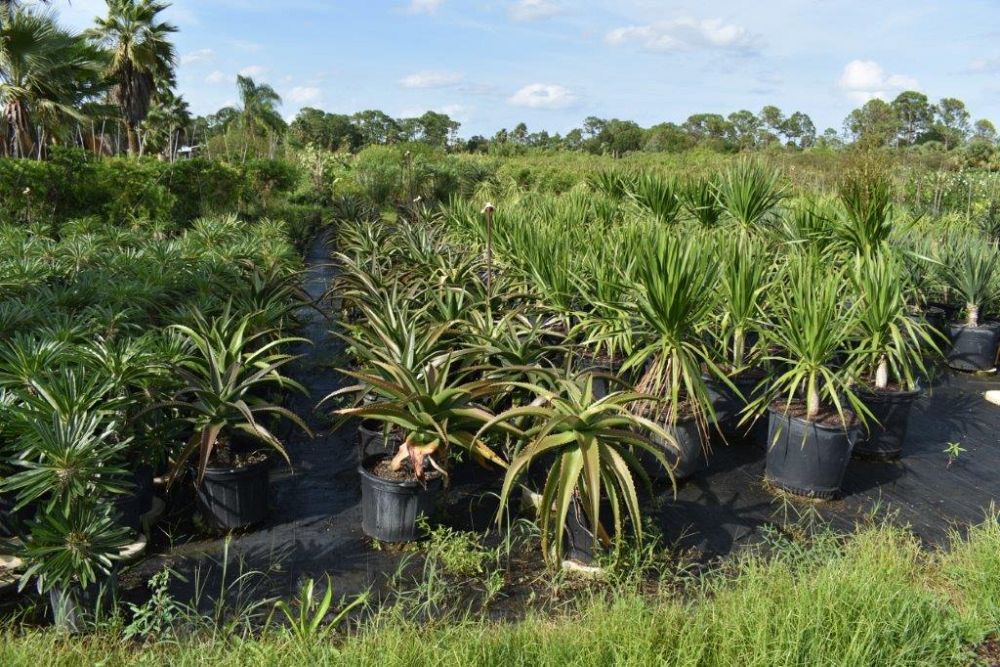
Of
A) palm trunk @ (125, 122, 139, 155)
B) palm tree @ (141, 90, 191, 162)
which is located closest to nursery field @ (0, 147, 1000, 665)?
palm trunk @ (125, 122, 139, 155)

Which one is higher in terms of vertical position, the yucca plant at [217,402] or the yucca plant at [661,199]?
the yucca plant at [661,199]

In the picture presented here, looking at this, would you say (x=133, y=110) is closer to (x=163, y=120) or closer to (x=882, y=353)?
(x=163, y=120)

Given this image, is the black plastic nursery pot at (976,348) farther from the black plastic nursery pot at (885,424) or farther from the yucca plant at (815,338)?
the yucca plant at (815,338)

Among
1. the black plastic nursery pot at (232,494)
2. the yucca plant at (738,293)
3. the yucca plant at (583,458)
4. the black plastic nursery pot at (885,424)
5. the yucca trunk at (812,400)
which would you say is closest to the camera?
the yucca plant at (583,458)

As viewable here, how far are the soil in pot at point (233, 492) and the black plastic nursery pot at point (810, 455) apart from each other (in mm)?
2511

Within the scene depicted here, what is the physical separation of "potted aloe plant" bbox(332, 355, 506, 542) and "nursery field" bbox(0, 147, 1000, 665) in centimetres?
1

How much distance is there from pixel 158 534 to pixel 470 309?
81.4 inches

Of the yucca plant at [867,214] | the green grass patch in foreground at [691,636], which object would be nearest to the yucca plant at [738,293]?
the yucca plant at [867,214]

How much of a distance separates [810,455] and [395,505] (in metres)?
2.06

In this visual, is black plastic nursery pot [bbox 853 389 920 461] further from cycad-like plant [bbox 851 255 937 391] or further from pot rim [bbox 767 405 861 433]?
pot rim [bbox 767 405 861 433]

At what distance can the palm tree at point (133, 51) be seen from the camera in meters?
20.0

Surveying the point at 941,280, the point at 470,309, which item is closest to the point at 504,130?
the point at 941,280

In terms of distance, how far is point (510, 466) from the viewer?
2.63 meters

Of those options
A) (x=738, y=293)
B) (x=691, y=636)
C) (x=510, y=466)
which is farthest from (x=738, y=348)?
(x=691, y=636)
